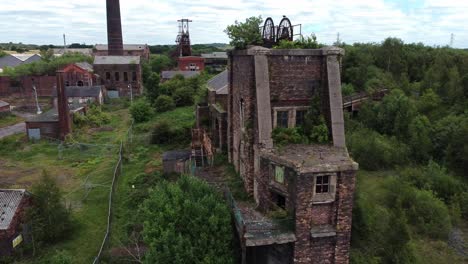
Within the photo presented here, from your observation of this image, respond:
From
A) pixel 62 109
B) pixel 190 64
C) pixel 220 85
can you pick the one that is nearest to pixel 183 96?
pixel 62 109

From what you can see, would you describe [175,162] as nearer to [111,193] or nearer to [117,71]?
[111,193]

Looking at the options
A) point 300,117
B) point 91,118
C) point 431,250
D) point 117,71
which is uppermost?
point 117,71

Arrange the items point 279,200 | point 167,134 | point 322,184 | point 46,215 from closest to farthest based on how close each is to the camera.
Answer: point 322,184 < point 279,200 < point 46,215 < point 167,134

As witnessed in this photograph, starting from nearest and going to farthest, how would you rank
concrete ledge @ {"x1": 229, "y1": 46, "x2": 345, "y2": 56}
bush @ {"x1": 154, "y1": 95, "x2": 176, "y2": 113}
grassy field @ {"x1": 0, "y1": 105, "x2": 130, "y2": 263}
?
concrete ledge @ {"x1": 229, "y1": 46, "x2": 345, "y2": 56} < grassy field @ {"x1": 0, "y1": 105, "x2": 130, "y2": 263} < bush @ {"x1": 154, "y1": 95, "x2": 176, "y2": 113}

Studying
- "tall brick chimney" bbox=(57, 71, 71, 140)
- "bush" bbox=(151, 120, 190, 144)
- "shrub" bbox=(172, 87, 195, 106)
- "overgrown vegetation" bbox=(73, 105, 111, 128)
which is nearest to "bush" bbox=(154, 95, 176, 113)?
"shrub" bbox=(172, 87, 195, 106)

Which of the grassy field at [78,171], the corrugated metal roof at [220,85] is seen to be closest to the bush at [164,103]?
the grassy field at [78,171]

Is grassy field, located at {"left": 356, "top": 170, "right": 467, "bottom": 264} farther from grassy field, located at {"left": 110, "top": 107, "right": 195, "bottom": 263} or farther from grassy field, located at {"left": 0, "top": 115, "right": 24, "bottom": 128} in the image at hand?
grassy field, located at {"left": 0, "top": 115, "right": 24, "bottom": 128}
